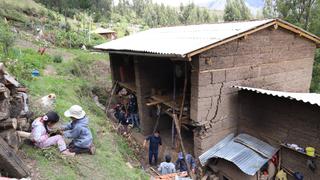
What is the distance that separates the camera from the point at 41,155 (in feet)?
20.3

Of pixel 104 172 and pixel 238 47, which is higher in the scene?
pixel 238 47

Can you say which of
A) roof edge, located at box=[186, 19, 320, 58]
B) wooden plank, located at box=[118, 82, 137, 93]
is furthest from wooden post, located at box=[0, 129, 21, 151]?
wooden plank, located at box=[118, 82, 137, 93]

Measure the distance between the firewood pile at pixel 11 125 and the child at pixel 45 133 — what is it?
1.16 ft

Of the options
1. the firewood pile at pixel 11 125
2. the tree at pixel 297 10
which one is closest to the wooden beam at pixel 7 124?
the firewood pile at pixel 11 125

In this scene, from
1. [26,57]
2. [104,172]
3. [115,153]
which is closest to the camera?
[104,172]

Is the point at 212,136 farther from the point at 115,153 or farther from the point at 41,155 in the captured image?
the point at 41,155

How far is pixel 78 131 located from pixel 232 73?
5.55 meters

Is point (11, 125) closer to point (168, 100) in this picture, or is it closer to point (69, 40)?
point (168, 100)

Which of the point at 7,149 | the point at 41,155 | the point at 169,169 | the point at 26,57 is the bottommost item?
the point at 169,169

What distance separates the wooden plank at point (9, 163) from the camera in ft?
16.1

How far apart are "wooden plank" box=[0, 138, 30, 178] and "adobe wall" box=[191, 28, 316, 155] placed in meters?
5.61

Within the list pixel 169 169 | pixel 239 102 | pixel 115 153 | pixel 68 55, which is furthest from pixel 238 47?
pixel 68 55

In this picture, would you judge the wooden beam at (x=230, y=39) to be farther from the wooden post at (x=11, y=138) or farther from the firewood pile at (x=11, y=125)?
the wooden post at (x=11, y=138)

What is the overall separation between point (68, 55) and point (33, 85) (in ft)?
39.8
